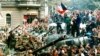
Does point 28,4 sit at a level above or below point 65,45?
below

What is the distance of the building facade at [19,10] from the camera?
295ft

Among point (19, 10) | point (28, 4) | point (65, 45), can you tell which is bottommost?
point (19, 10)

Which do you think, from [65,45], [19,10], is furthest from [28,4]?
[65,45]

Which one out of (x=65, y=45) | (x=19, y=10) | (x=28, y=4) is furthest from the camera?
(x=19, y=10)

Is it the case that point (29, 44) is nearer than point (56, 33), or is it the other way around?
point (29, 44)

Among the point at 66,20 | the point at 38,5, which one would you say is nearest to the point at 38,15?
the point at 38,5

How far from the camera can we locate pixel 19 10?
91.4 metres

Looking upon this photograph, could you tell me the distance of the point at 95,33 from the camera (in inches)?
1849

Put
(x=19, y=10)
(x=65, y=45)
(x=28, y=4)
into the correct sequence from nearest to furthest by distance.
→ (x=65, y=45), (x=28, y=4), (x=19, y=10)

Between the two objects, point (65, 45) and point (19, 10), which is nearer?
point (65, 45)

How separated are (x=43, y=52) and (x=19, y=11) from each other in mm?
51298

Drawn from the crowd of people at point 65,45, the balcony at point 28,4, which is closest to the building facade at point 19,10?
the balcony at point 28,4

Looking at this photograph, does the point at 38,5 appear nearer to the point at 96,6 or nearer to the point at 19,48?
the point at 96,6

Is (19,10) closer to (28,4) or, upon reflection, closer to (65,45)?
(28,4)
